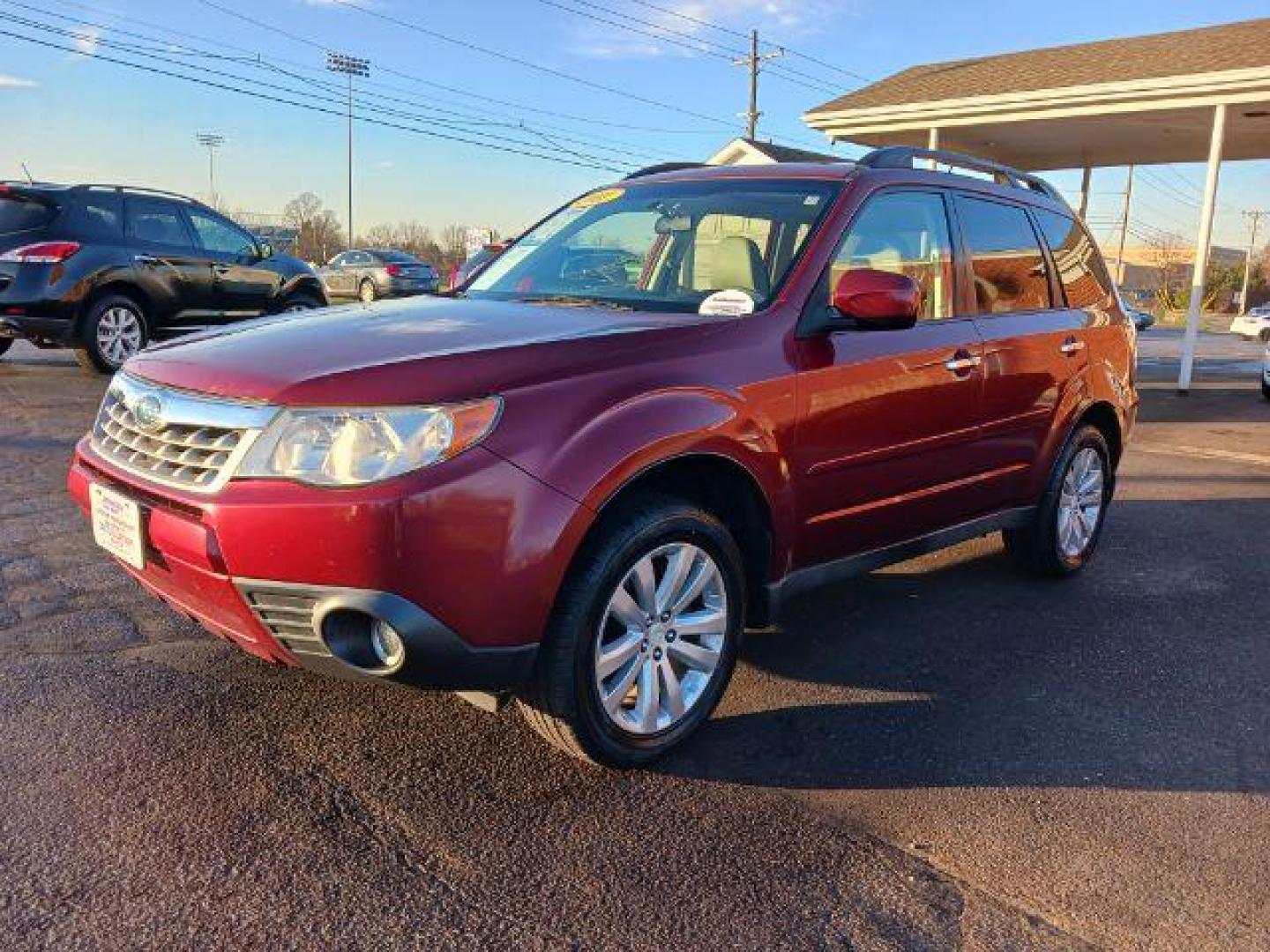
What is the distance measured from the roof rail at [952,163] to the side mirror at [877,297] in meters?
0.79

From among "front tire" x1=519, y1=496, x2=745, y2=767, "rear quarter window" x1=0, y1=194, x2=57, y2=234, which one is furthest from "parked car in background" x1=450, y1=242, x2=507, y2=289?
"rear quarter window" x1=0, y1=194, x2=57, y2=234

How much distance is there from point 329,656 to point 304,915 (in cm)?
58

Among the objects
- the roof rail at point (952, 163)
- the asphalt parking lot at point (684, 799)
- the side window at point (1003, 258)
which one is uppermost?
the roof rail at point (952, 163)

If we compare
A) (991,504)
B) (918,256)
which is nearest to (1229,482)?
(991,504)

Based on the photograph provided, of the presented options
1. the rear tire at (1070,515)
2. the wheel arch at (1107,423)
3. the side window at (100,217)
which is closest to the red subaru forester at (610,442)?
the rear tire at (1070,515)

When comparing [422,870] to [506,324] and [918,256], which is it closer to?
[506,324]

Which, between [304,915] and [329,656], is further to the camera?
[329,656]

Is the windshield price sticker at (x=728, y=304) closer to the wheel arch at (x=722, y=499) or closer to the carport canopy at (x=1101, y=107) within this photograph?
the wheel arch at (x=722, y=499)

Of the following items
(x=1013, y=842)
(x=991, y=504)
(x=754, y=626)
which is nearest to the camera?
(x=1013, y=842)

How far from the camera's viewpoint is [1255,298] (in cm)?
6266

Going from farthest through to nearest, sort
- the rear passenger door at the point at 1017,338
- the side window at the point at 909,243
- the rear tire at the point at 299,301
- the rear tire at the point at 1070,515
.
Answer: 1. the rear tire at the point at 299,301
2. the rear tire at the point at 1070,515
3. the rear passenger door at the point at 1017,338
4. the side window at the point at 909,243

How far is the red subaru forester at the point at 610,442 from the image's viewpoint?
2438 mm

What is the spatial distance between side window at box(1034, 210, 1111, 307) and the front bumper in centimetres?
334

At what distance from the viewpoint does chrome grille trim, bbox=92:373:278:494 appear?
252cm
